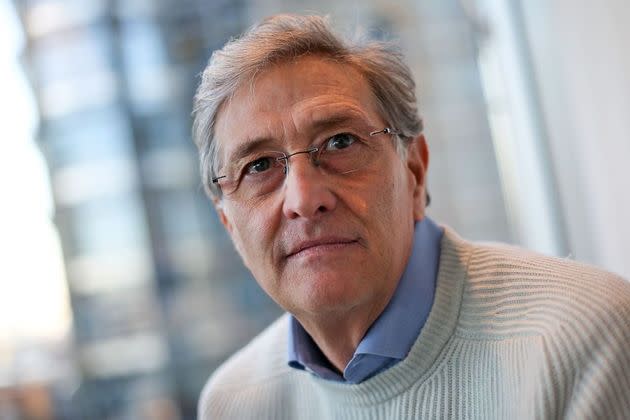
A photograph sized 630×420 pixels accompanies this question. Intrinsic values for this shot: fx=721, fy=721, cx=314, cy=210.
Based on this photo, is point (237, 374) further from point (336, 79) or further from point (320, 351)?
point (336, 79)

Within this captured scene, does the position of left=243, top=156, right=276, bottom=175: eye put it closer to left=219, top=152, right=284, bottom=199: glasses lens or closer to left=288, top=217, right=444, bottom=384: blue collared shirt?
left=219, top=152, right=284, bottom=199: glasses lens

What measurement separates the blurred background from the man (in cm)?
112

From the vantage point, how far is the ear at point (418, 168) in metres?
1.40

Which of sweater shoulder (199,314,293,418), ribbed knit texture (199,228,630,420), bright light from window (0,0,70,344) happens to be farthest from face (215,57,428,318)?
bright light from window (0,0,70,344)

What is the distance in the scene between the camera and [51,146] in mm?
3352

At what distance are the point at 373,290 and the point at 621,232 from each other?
78cm

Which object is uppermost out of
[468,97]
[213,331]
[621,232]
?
[468,97]

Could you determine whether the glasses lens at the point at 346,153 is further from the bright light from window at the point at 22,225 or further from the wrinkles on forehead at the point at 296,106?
the bright light from window at the point at 22,225

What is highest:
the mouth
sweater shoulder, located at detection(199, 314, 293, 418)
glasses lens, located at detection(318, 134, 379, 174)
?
glasses lens, located at detection(318, 134, 379, 174)

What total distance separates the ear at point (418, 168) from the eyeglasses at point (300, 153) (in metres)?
0.10

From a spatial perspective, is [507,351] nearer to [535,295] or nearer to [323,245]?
[535,295]

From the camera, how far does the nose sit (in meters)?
1.19

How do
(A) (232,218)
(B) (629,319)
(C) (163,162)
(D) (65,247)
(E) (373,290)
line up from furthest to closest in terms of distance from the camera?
(C) (163,162), (D) (65,247), (A) (232,218), (E) (373,290), (B) (629,319)

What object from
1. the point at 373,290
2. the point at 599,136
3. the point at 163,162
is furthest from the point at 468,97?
the point at 373,290
